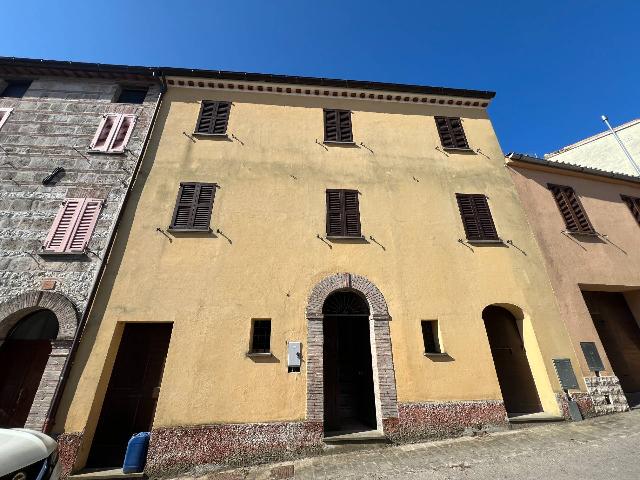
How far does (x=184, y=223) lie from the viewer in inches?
346

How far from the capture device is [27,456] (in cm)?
339

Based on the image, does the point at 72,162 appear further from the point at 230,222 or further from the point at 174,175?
the point at 230,222

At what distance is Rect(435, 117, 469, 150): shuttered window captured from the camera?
11.5m

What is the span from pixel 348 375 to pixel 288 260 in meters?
3.69

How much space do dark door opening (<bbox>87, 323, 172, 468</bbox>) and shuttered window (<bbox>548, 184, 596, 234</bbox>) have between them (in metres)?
13.4

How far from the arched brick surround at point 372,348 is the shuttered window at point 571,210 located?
779cm

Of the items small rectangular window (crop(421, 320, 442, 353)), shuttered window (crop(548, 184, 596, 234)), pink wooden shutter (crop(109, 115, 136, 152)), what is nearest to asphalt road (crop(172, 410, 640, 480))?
small rectangular window (crop(421, 320, 442, 353))

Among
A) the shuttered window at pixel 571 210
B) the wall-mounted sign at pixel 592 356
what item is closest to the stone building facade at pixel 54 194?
the wall-mounted sign at pixel 592 356

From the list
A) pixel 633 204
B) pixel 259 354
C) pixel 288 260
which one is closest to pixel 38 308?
pixel 259 354

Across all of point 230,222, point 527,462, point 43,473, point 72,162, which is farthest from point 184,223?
point 527,462

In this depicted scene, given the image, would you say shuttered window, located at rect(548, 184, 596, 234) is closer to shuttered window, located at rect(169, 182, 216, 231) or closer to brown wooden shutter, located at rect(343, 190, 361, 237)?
brown wooden shutter, located at rect(343, 190, 361, 237)

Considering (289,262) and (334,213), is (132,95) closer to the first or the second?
(334,213)

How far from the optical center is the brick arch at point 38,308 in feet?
23.4

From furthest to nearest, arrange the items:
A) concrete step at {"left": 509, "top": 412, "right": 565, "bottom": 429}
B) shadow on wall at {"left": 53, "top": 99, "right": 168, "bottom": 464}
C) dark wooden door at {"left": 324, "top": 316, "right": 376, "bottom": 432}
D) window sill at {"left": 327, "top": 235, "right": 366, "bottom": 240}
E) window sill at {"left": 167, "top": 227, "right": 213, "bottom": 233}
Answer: window sill at {"left": 327, "top": 235, "right": 366, "bottom": 240}
window sill at {"left": 167, "top": 227, "right": 213, "bottom": 233}
dark wooden door at {"left": 324, "top": 316, "right": 376, "bottom": 432}
concrete step at {"left": 509, "top": 412, "right": 565, "bottom": 429}
shadow on wall at {"left": 53, "top": 99, "right": 168, "bottom": 464}
